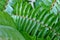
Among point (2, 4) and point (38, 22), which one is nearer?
point (38, 22)

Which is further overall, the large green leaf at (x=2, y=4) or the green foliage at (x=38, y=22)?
the large green leaf at (x=2, y=4)

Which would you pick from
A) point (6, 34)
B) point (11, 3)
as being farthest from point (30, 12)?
point (6, 34)

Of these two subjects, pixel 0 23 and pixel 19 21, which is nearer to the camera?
pixel 0 23

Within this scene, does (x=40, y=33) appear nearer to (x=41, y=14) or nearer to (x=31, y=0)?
(x=41, y=14)

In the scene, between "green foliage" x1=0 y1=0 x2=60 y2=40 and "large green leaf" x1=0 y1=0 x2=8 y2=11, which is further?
"large green leaf" x1=0 y1=0 x2=8 y2=11

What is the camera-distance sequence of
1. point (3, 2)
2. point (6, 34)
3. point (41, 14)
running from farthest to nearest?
point (3, 2), point (41, 14), point (6, 34)

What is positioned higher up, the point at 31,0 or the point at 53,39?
the point at 31,0

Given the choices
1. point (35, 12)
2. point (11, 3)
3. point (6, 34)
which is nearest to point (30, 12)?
point (35, 12)

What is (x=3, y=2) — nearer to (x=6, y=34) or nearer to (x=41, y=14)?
(x=41, y=14)

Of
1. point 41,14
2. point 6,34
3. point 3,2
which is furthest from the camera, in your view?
point 3,2
